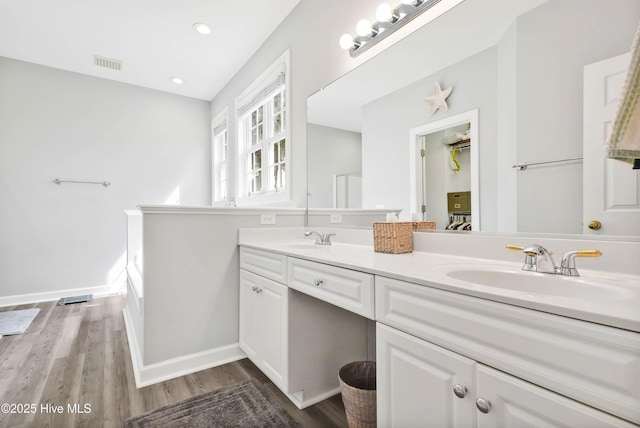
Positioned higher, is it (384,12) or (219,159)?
(384,12)

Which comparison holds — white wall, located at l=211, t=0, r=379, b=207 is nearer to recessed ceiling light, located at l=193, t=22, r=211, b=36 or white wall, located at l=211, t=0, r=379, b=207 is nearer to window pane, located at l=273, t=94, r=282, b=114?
window pane, located at l=273, t=94, r=282, b=114

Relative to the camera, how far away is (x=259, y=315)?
188cm

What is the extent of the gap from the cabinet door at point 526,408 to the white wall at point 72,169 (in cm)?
445

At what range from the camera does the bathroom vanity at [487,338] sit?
0.59 m

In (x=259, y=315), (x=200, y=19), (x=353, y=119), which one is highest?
(x=200, y=19)

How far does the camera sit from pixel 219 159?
4668 mm

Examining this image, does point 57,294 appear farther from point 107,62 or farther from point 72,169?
point 107,62

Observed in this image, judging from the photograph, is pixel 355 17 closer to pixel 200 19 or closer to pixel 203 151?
pixel 200 19

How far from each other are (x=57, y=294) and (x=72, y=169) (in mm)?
1498

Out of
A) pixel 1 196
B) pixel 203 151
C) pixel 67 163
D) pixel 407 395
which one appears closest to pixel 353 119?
pixel 407 395

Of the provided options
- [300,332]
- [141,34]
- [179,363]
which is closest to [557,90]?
[300,332]

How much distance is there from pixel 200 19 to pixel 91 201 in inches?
103

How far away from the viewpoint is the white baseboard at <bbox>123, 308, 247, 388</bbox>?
1.87 m

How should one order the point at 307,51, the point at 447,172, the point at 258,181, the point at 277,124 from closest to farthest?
1. the point at 447,172
2. the point at 307,51
3. the point at 277,124
4. the point at 258,181
